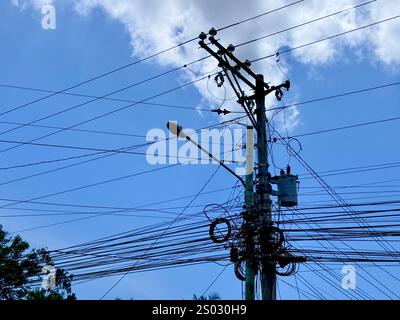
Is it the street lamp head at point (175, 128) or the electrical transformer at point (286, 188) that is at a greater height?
the street lamp head at point (175, 128)

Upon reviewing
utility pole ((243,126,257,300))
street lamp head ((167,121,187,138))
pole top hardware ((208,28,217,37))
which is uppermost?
pole top hardware ((208,28,217,37))

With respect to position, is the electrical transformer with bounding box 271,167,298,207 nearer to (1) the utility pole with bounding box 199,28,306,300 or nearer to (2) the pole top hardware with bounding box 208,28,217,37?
(1) the utility pole with bounding box 199,28,306,300

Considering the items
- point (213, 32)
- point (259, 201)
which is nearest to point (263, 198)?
point (259, 201)

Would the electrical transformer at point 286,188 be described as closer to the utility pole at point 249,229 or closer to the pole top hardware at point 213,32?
the utility pole at point 249,229

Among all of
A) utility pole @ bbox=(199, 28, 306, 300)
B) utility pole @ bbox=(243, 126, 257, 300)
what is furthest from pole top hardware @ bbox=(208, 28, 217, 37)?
utility pole @ bbox=(243, 126, 257, 300)

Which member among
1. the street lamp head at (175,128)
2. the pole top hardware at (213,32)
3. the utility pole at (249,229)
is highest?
the pole top hardware at (213,32)

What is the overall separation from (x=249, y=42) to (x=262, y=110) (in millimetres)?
1945

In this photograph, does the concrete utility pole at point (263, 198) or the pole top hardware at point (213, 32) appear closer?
the concrete utility pole at point (263, 198)

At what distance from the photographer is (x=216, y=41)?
44.1 feet

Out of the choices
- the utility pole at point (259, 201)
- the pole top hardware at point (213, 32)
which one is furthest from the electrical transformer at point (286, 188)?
the pole top hardware at point (213, 32)

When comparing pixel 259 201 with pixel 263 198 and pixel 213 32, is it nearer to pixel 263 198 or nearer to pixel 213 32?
pixel 263 198
